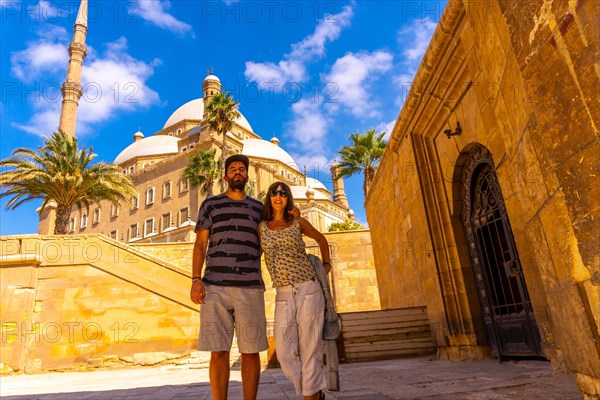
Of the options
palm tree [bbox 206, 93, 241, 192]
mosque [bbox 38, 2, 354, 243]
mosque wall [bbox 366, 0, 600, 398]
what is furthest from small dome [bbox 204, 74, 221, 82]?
mosque wall [bbox 366, 0, 600, 398]

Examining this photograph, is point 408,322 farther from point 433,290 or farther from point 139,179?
point 139,179

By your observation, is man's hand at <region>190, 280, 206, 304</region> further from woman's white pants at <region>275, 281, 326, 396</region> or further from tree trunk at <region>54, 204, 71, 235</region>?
tree trunk at <region>54, 204, 71, 235</region>

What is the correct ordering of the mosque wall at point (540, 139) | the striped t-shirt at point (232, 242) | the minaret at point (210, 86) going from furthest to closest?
the minaret at point (210, 86), the striped t-shirt at point (232, 242), the mosque wall at point (540, 139)

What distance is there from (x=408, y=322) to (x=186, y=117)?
56780 millimetres

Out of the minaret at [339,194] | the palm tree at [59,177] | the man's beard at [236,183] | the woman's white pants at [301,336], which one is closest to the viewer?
the woman's white pants at [301,336]

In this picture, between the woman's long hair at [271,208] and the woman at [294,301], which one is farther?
the woman's long hair at [271,208]

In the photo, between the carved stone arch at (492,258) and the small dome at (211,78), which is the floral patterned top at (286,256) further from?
the small dome at (211,78)

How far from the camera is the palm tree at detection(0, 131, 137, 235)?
59.4 ft

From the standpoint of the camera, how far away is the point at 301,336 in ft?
8.91

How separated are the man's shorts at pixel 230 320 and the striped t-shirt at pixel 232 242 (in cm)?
8

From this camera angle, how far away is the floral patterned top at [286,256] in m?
2.85

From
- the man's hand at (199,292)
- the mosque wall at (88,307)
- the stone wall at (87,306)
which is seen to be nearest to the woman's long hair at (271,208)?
the man's hand at (199,292)

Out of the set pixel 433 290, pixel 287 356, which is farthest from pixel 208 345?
pixel 433 290

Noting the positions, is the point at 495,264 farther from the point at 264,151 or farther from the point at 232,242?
the point at 264,151
